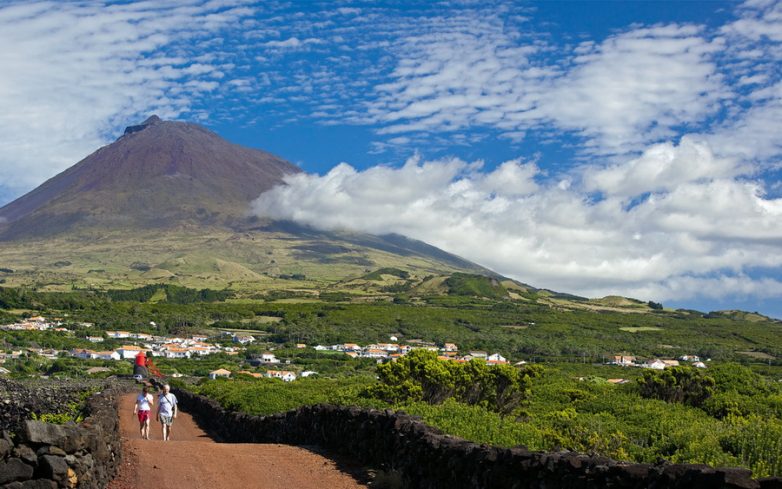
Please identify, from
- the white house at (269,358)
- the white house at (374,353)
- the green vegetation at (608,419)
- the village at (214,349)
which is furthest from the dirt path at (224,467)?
the white house at (374,353)

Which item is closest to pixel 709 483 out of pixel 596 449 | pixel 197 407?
pixel 596 449

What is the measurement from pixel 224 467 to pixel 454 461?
5.13m

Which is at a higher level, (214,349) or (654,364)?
(654,364)

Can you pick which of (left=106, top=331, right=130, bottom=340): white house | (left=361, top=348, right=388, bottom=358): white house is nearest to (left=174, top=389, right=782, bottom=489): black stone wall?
(left=361, top=348, right=388, bottom=358): white house

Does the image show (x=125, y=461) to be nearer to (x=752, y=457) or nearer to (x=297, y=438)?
(x=297, y=438)

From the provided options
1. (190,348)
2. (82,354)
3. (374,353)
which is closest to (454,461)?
(82,354)

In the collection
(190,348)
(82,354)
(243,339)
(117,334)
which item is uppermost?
(243,339)

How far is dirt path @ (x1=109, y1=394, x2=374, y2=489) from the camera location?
13180 millimetres

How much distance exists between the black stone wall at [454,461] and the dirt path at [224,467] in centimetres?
83

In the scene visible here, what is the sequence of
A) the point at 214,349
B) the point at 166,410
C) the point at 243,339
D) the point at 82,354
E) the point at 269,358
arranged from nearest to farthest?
the point at 166,410 < the point at 82,354 < the point at 269,358 < the point at 214,349 < the point at 243,339

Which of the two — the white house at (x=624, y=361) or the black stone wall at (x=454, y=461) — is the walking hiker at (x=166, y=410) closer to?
the black stone wall at (x=454, y=461)

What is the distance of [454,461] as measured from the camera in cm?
1105

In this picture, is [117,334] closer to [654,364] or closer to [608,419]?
[654,364]

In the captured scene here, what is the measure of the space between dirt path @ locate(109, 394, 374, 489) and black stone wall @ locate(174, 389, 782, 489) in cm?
83
